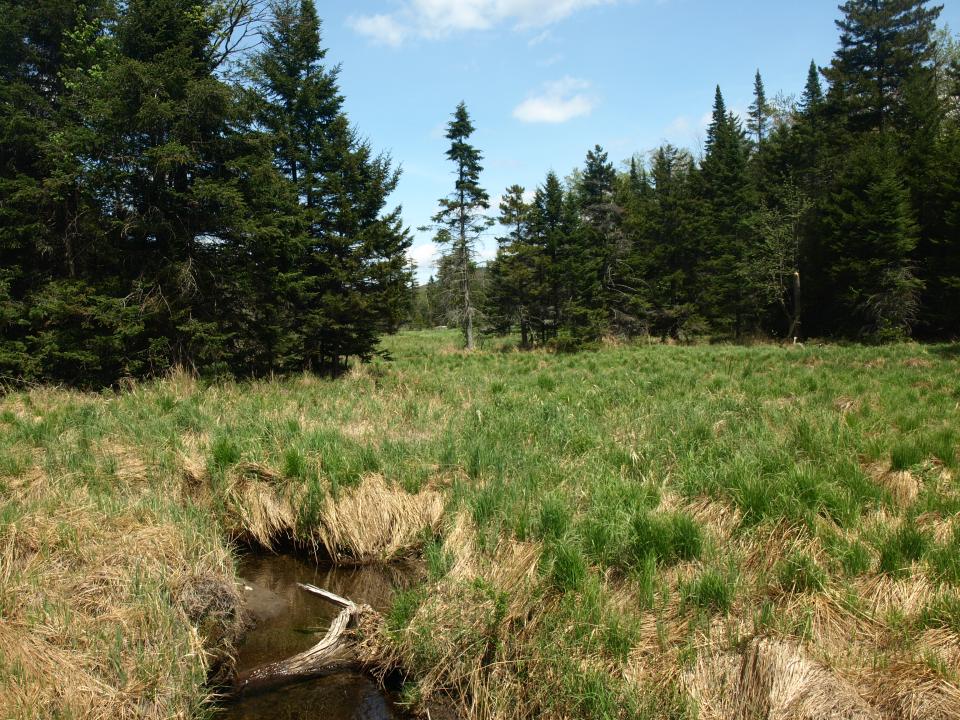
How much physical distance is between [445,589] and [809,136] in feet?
132

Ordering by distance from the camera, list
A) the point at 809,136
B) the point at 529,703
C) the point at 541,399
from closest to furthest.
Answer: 1. the point at 529,703
2. the point at 541,399
3. the point at 809,136

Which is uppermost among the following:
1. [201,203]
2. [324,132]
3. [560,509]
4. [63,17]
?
[63,17]

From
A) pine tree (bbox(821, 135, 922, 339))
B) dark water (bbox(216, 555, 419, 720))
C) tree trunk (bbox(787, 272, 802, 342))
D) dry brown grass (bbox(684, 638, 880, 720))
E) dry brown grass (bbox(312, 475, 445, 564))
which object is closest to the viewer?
dry brown grass (bbox(684, 638, 880, 720))

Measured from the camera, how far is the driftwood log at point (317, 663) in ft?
13.8

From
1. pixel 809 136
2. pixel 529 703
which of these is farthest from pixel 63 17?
pixel 809 136

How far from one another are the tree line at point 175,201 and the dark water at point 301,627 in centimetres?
920

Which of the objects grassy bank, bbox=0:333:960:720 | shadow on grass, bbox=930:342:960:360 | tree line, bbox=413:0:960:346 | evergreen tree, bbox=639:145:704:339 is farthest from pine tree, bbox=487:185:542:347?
grassy bank, bbox=0:333:960:720

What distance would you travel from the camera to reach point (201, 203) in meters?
13.5

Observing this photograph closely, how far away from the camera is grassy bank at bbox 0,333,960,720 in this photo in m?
3.40

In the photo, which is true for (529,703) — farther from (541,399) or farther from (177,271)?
(177,271)

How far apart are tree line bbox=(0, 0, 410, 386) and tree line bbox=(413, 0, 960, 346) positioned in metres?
17.8

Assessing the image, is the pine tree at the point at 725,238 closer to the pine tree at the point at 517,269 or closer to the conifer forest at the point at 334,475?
the pine tree at the point at 517,269

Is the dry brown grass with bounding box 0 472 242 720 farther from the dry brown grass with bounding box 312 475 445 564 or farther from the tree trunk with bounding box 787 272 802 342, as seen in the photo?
the tree trunk with bounding box 787 272 802 342

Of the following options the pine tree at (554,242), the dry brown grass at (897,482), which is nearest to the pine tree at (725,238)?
the pine tree at (554,242)
